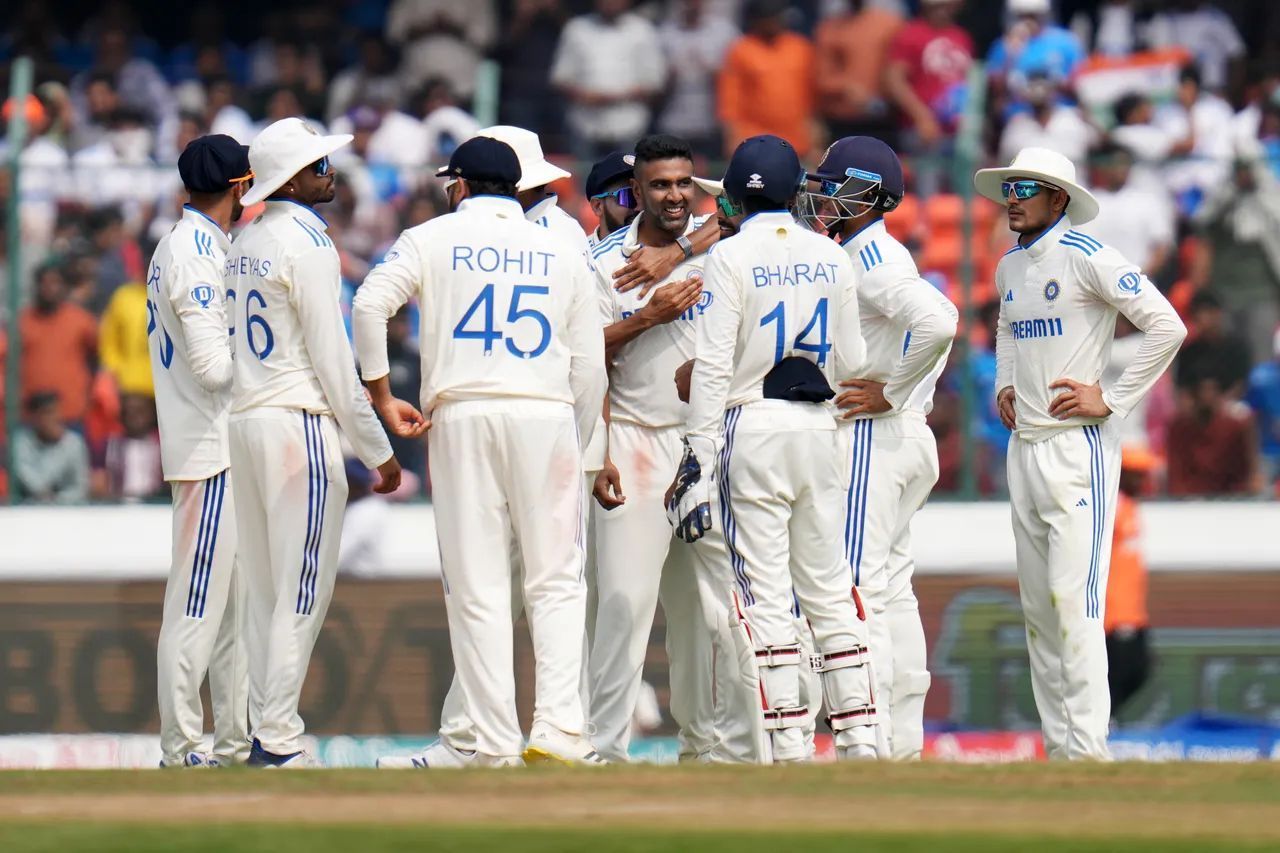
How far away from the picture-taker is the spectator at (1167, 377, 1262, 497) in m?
13.5

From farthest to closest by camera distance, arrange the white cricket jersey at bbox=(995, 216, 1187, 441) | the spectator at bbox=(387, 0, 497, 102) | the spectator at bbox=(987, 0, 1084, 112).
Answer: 1. the spectator at bbox=(387, 0, 497, 102)
2. the spectator at bbox=(987, 0, 1084, 112)
3. the white cricket jersey at bbox=(995, 216, 1187, 441)

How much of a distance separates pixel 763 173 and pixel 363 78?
9369mm

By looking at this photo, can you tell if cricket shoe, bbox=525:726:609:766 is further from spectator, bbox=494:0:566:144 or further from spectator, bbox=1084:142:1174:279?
spectator, bbox=494:0:566:144

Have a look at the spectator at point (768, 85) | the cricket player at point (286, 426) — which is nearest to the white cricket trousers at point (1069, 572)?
the cricket player at point (286, 426)

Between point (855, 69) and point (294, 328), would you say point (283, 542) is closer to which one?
point (294, 328)

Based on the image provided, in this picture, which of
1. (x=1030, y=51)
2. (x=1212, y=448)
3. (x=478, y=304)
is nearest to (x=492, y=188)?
(x=478, y=304)

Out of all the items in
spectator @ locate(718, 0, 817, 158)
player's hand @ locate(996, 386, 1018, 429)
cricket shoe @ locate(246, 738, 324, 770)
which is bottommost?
cricket shoe @ locate(246, 738, 324, 770)

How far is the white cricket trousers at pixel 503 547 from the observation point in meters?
8.11

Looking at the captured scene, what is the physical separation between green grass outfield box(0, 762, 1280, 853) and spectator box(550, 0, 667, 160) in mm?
9610

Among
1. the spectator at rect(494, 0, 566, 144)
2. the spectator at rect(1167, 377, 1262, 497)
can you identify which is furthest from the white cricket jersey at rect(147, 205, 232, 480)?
the spectator at rect(494, 0, 566, 144)

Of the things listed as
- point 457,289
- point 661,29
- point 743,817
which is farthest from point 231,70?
point 743,817

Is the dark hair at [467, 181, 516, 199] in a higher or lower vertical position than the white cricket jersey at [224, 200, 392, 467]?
higher

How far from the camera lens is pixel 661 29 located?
Result: 1750cm

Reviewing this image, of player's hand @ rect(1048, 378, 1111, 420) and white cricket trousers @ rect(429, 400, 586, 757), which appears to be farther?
player's hand @ rect(1048, 378, 1111, 420)
